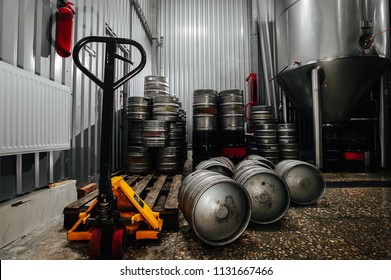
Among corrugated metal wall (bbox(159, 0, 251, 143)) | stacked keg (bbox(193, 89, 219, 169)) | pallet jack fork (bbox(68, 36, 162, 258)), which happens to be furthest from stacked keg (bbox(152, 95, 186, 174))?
corrugated metal wall (bbox(159, 0, 251, 143))

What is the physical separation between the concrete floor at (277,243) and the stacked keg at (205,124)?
6.57ft

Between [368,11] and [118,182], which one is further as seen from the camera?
[368,11]

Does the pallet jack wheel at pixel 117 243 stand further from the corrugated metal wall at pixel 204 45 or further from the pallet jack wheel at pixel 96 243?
the corrugated metal wall at pixel 204 45

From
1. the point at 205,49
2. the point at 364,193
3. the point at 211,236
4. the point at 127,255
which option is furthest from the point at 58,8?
the point at 205,49

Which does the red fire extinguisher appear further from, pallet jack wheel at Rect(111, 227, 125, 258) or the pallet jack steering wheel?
pallet jack wheel at Rect(111, 227, 125, 258)

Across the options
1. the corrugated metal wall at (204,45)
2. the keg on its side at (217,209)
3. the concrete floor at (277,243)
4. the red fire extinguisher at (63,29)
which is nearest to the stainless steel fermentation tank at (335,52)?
the concrete floor at (277,243)

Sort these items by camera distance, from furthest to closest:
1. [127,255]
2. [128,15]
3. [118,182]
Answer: [128,15] < [118,182] < [127,255]

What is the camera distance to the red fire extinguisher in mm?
1981

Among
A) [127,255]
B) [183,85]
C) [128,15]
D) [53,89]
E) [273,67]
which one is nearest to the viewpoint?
[127,255]

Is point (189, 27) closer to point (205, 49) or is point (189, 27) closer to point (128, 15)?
point (205, 49)

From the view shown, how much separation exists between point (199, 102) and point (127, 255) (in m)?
2.90

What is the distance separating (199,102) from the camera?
3830 millimetres

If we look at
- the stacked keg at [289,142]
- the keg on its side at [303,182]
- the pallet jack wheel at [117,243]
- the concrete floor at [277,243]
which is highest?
the stacked keg at [289,142]

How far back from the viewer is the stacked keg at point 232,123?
3867 millimetres
